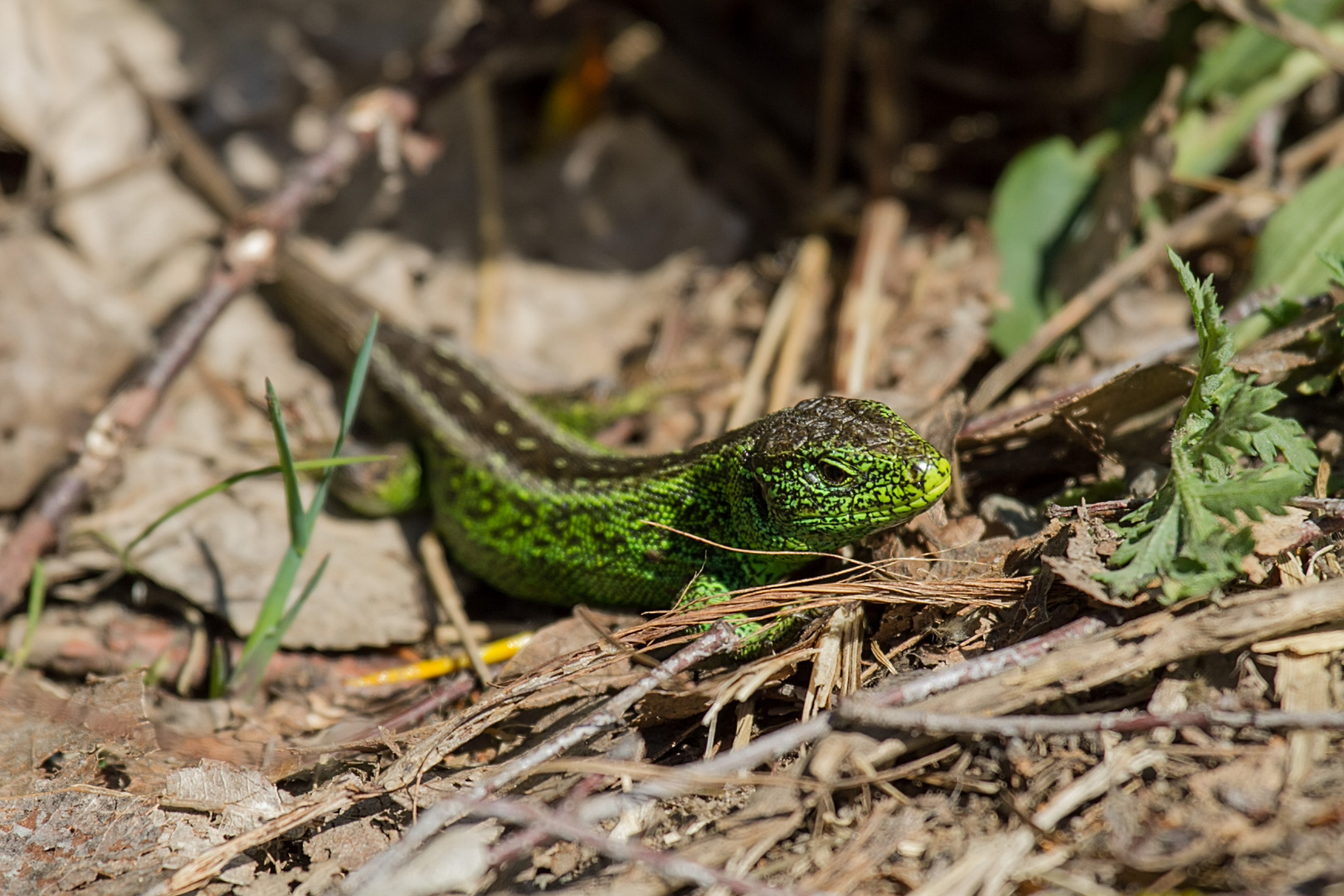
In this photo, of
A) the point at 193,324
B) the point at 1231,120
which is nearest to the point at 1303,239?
the point at 1231,120

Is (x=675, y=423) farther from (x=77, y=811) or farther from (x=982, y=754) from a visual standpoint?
(x=77, y=811)

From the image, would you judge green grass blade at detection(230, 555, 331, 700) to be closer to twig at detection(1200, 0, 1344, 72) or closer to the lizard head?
the lizard head

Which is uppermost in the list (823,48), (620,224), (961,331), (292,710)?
(823,48)

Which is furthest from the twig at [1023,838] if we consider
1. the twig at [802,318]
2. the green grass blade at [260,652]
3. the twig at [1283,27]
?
the twig at [1283,27]

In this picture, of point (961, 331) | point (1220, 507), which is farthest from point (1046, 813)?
point (961, 331)

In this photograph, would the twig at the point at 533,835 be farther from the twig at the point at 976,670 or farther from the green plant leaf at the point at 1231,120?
the green plant leaf at the point at 1231,120

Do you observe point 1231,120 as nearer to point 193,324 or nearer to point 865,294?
point 865,294
